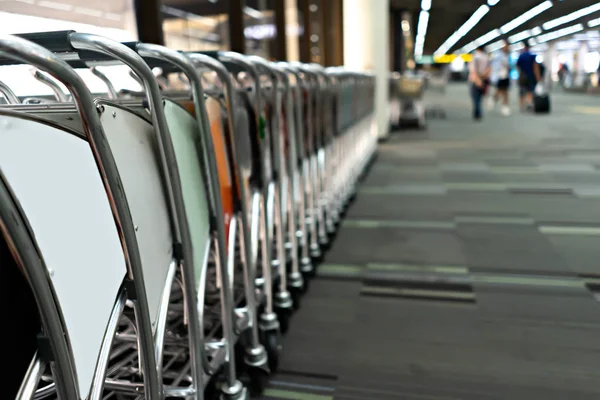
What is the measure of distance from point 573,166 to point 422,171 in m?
1.65

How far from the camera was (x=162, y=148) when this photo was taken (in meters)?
1.02

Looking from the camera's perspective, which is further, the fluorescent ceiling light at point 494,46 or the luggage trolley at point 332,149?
the fluorescent ceiling light at point 494,46

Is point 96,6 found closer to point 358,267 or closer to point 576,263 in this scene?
point 358,267

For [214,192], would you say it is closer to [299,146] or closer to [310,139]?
[299,146]

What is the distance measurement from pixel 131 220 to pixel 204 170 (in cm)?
45

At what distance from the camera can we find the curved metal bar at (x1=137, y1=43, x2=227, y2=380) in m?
1.05

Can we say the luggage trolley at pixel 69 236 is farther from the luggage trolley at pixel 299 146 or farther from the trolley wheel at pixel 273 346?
the luggage trolley at pixel 299 146

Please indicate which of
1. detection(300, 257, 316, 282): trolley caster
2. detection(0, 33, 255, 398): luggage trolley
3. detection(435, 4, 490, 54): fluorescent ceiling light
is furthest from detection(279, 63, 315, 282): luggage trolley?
detection(435, 4, 490, 54): fluorescent ceiling light

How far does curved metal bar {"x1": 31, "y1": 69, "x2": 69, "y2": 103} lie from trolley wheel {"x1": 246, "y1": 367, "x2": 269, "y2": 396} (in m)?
1.06

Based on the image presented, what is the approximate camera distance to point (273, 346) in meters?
1.76

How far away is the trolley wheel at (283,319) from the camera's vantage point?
199 cm

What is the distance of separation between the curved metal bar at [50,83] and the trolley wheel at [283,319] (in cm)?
116

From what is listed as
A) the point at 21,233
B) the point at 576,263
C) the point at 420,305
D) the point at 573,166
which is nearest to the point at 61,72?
the point at 21,233

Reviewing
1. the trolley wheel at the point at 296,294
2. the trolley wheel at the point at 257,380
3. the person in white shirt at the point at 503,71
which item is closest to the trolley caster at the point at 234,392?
the trolley wheel at the point at 257,380
